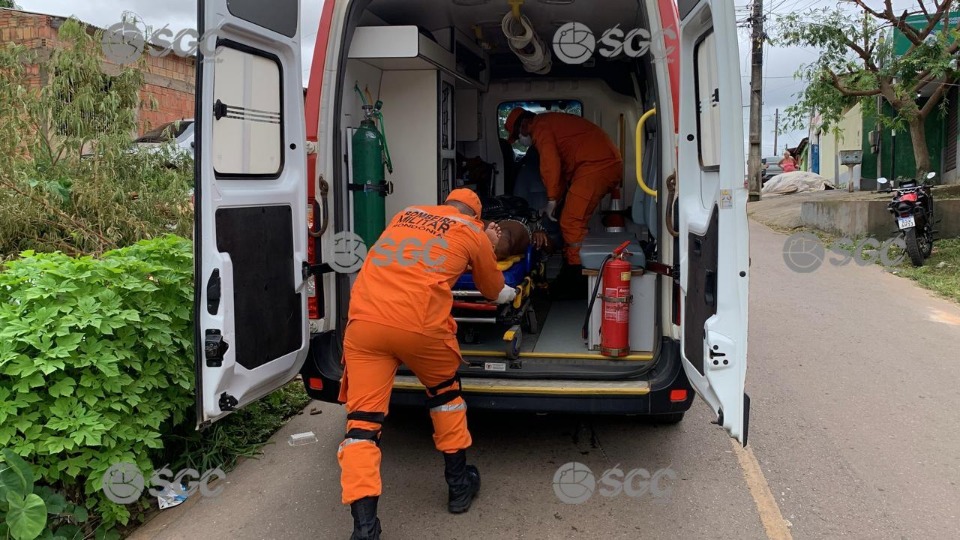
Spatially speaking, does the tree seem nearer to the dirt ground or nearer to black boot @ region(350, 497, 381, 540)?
the dirt ground

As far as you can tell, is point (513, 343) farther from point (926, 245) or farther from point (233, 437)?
point (926, 245)

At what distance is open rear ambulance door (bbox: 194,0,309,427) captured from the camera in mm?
2953

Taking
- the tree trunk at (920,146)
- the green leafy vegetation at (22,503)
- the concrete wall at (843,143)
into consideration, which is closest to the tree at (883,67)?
the tree trunk at (920,146)

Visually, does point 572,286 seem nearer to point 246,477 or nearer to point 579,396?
point 579,396

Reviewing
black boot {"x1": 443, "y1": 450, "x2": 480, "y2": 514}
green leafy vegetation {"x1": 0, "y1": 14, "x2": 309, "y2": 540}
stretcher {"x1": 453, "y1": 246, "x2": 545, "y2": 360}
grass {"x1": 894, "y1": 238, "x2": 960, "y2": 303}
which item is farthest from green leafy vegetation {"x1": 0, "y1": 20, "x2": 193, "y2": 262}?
grass {"x1": 894, "y1": 238, "x2": 960, "y2": 303}

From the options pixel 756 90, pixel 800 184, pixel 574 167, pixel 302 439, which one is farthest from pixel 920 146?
pixel 302 439

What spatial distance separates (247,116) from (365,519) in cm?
182

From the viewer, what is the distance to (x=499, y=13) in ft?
17.0

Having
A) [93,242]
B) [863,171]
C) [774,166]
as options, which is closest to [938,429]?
[93,242]

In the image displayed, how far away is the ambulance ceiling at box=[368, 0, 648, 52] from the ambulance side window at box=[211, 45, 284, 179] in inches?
59.6

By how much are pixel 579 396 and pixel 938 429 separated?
2.49 m

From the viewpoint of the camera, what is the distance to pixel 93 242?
4.94 meters

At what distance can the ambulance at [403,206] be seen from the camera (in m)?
2.89

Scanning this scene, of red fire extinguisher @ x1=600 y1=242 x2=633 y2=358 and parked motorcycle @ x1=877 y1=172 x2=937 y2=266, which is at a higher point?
parked motorcycle @ x1=877 y1=172 x2=937 y2=266
